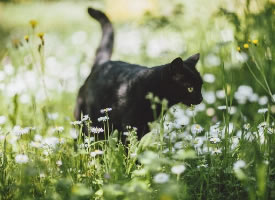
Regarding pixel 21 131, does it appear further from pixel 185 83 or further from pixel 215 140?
pixel 185 83

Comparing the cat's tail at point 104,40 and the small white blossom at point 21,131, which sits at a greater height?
the cat's tail at point 104,40

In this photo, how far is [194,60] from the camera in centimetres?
237

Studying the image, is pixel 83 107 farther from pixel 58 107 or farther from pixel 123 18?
pixel 123 18

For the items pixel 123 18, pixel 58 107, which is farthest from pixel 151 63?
pixel 123 18

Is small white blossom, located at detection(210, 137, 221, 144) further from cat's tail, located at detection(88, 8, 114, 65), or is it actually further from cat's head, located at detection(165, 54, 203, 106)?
cat's tail, located at detection(88, 8, 114, 65)

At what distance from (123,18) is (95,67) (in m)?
6.19

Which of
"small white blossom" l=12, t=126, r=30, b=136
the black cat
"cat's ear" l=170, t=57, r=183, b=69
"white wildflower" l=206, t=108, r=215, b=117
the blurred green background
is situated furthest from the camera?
"white wildflower" l=206, t=108, r=215, b=117

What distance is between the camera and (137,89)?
7.25 ft

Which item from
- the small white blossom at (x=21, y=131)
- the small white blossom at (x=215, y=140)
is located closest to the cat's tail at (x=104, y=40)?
the small white blossom at (x=21, y=131)

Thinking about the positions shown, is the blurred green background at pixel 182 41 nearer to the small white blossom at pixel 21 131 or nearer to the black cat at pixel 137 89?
the black cat at pixel 137 89

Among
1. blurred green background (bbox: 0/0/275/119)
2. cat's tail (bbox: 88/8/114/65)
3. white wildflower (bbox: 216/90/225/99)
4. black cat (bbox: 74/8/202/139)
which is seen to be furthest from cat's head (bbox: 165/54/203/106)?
cat's tail (bbox: 88/8/114/65)

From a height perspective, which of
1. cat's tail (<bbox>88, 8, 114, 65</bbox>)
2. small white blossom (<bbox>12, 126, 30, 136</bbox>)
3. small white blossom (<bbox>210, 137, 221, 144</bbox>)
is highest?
cat's tail (<bbox>88, 8, 114, 65</bbox>)

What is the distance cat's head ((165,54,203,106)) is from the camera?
2.19 m

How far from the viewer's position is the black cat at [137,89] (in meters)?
2.16
